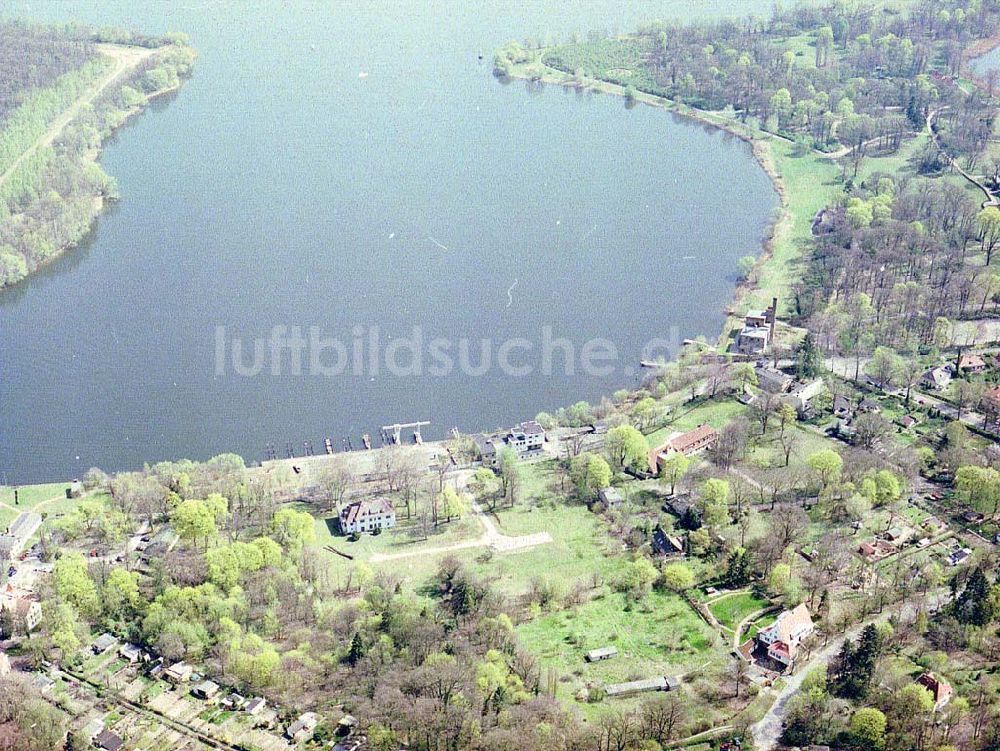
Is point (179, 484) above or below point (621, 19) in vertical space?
below

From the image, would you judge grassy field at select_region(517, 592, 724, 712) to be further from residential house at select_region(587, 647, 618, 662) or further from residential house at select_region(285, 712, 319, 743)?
residential house at select_region(285, 712, 319, 743)

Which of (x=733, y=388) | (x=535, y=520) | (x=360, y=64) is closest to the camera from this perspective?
(x=535, y=520)

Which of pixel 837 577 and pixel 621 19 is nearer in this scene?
pixel 837 577

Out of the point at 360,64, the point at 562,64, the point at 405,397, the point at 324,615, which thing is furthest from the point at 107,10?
the point at 324,615

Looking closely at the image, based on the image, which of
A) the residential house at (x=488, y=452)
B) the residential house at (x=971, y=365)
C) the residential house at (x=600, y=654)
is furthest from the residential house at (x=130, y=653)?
the residential house at (x=971, y=365)

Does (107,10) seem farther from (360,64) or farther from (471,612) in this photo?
(471,612)

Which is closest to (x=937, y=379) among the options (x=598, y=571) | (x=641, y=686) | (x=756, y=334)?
(x=756, y=334)
